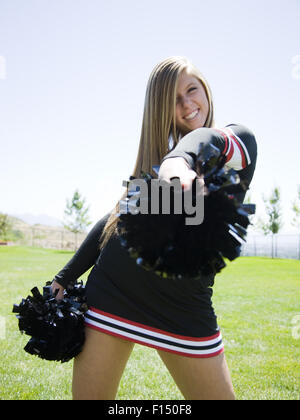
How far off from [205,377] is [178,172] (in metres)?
1.00

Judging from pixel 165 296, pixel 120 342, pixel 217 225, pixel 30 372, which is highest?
pixel 217 225

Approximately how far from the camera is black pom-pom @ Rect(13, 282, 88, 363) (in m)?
1.53

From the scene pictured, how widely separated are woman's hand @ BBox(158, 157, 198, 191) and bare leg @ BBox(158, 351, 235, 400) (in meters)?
0.91

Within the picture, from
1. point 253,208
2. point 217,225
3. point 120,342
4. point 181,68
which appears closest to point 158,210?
point 217,225

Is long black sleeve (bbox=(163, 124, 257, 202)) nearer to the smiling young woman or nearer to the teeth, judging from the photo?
the smiling young woman

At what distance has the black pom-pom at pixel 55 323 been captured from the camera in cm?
153

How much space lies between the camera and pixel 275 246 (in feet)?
94.1

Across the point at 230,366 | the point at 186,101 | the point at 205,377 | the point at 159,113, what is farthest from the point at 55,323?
the point at 230,366

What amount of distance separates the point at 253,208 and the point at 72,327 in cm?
101

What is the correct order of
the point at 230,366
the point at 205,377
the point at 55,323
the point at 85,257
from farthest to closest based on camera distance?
the point at 230,366
the point at 85,257
the point at 55,323
the point at 205,377

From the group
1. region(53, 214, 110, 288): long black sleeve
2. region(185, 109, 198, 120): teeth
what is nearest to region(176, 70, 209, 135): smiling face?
region(185, 109, 198, 120): teeth

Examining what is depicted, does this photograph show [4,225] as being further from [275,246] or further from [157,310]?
[157,310]
